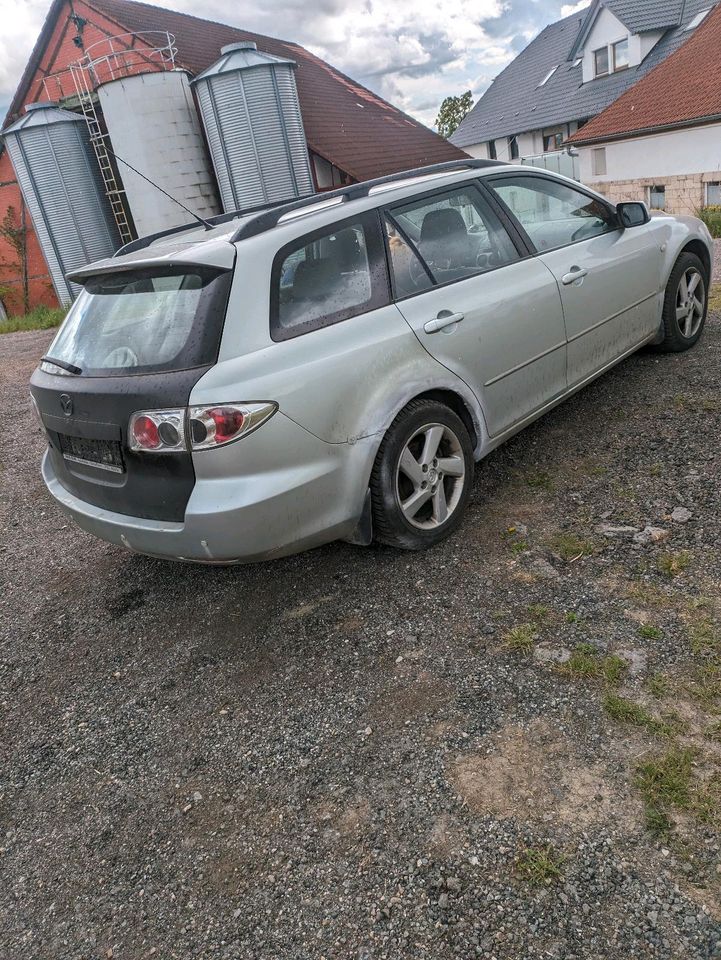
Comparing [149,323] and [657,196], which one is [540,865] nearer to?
[149,323]

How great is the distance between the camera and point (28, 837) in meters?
2.38

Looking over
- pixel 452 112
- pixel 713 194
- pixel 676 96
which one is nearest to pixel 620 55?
pixel 676 96

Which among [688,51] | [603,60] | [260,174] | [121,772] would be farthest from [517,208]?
[603,60]

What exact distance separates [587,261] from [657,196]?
25559 millimetres

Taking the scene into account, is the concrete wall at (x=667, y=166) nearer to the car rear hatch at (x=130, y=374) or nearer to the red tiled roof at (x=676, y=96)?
the red tiled roof at (x=676, y=96)

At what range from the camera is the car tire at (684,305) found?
5.20 meters

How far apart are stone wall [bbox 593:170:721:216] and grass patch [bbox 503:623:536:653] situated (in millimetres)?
24248

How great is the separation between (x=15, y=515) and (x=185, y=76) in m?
16.4

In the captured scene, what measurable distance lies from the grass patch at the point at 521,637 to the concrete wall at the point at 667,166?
25.1 meters

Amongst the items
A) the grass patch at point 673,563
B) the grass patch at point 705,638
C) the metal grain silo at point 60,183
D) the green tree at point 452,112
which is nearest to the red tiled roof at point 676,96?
the metal grain silo at point 60,183

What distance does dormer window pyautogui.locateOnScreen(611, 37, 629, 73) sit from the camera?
31.6 m

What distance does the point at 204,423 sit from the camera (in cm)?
276

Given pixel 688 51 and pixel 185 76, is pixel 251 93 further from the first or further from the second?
pixel 688 51

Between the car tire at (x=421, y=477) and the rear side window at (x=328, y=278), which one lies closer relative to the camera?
the rear side window at (x=328, y=278)
